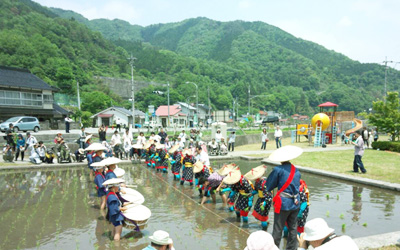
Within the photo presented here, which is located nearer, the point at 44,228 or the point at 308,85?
the point at 44,228

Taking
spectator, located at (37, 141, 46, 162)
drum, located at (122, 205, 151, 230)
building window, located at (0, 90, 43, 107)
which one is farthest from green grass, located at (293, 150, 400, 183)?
building window, located at (0, 90, 43, 107)

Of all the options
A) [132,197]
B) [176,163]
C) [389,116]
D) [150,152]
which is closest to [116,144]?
[150,152]

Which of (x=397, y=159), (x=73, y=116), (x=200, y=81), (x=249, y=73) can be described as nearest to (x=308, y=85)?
(x=249, y=73)

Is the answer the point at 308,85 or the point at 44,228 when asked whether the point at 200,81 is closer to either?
the point at 308,85

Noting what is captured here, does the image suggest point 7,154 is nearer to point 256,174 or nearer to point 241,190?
point 241,190

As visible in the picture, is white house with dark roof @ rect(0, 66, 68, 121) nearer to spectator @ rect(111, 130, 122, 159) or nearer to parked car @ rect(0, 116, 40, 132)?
parked car @ rect(0, 116, 40, 132)

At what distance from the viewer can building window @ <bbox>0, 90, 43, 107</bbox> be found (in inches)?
1284

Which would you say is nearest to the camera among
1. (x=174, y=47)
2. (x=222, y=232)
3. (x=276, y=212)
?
(x=276, y=212)

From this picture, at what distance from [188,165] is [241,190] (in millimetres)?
4164

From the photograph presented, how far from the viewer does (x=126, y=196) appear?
705 centimetres

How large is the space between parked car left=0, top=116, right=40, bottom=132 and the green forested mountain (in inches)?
1281

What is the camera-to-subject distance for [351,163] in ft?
50.6

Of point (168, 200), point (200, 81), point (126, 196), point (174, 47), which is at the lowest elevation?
point (168, 200)

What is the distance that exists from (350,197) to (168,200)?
5.86 m
